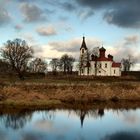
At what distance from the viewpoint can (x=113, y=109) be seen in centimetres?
6275

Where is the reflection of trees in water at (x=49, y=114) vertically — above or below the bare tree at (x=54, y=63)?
below

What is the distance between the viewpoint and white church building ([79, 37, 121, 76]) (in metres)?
144

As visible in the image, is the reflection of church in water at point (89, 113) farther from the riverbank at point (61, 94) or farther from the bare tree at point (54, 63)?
the bare tree at point (54, 63)

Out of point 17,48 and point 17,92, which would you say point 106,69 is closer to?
point 17,48

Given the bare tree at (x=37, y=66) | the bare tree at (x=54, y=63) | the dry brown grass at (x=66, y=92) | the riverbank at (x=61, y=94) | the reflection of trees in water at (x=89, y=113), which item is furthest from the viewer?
the bare tree at (x=54, y=63)

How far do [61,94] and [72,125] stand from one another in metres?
21.9

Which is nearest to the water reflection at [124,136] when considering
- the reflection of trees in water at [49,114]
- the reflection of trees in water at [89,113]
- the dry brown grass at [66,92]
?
the reflection of trees in water at [89,113]

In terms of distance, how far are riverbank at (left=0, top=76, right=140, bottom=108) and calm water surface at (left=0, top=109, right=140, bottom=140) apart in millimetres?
7150

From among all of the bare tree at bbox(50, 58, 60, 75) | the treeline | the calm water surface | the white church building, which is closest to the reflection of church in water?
the calm water surface

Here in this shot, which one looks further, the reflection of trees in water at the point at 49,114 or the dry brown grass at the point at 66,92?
the dry brown grass at the point at 66,92

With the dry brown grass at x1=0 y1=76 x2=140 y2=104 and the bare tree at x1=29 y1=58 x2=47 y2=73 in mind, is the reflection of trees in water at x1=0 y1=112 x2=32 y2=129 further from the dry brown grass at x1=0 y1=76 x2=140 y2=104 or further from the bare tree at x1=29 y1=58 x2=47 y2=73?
the bare tree at x1=29 y1=58 x2=47 y2=73

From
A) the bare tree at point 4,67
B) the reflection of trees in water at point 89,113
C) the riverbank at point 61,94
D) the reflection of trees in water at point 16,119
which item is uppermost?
the bare tree at point 4,67

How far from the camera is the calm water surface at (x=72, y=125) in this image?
40188 millimetres

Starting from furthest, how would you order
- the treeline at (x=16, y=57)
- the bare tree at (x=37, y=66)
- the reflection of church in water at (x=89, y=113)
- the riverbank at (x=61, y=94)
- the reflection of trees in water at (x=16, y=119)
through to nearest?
the bare tree at (x=37, y=66) → the treeline at (x=16, y=57) → the riverbank at (x=61, y=94) → the reflection of church in water at (x=89, y=113) → the reflection of trees in water at (x=16, y=119)
